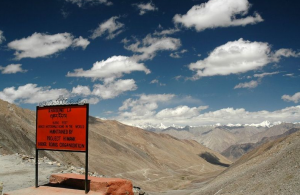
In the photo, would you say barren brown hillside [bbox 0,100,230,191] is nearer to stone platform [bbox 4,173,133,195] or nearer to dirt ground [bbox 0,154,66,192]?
dirt ground [bbox 0,154,66,192]

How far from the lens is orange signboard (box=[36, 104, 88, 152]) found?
1198cm

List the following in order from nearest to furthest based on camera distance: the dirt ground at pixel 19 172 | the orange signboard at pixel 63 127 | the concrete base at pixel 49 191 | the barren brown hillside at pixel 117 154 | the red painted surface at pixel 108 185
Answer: the red painted surface at pixel 108 185 → the concrete base at pixel 49 191 → the orange signboard at pixel 63 127 → the dirt ground at pixel 19 172 → the barren brown hillside at pixel 117 154

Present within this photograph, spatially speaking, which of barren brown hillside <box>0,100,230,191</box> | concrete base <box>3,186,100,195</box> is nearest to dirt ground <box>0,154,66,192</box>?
concrete base <box>3,186,100,195</box>

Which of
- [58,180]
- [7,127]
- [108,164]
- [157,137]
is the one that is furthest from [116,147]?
[58,180]

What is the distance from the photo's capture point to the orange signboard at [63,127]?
39.3 feet

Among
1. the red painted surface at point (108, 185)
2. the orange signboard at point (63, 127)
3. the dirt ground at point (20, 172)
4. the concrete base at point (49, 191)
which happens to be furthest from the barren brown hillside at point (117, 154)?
the red painted surface at point (108, 185)

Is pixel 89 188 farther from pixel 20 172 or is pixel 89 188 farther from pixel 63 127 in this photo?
pixel 20 172

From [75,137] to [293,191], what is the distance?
57.0 ft

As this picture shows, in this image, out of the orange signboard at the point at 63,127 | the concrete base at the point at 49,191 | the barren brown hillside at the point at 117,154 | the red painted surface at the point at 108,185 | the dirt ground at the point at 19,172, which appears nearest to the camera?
the red painted surface at the point at 108,185

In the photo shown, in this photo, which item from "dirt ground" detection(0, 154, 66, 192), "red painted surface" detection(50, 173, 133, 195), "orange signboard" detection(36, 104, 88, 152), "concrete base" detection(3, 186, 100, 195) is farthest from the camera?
"dirt ground" detection(0, 154, 66, 192)

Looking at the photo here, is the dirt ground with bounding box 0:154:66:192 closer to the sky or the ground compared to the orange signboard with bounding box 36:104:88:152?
closer to the ground

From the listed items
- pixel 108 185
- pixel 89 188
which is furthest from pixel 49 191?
pixel 108 185

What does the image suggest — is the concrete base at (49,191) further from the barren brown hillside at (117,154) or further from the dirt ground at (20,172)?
the barren brown hillside at (117,154)

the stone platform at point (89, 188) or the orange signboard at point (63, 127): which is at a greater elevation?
the orange signboard at point (63, 127)
